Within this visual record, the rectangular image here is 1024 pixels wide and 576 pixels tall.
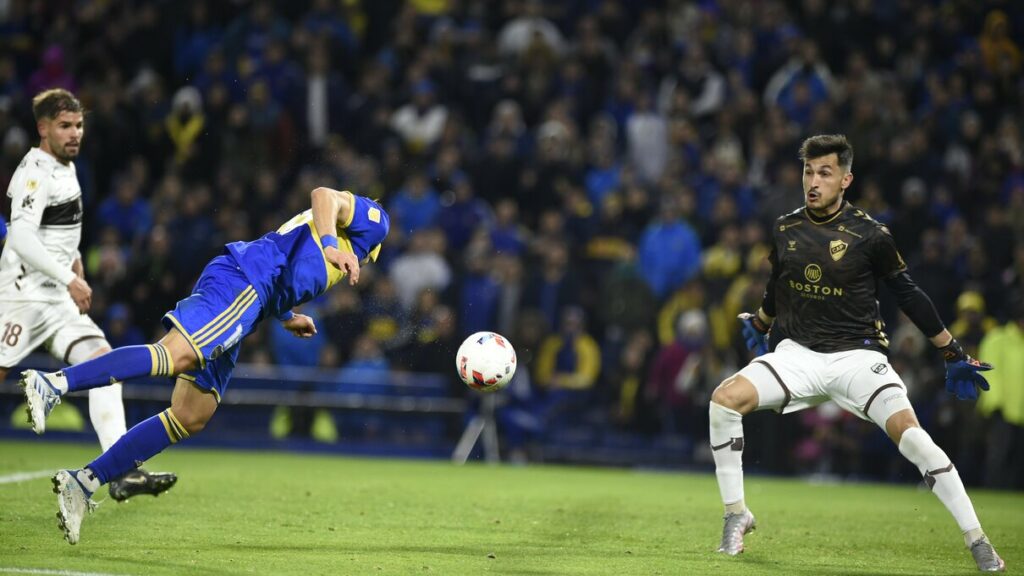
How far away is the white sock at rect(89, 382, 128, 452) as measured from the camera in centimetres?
924

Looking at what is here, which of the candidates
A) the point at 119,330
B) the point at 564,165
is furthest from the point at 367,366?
the point at 564,165

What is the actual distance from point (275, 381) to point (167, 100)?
5613 millimetres

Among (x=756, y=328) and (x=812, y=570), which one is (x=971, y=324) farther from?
(x=812, y=570)

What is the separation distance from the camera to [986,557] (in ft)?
25.1

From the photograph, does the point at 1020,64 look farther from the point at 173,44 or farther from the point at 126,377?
the point at 126,377

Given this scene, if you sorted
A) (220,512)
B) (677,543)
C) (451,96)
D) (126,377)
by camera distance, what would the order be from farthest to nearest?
(451,96) < (220,512) < (677,543) < (126,377)

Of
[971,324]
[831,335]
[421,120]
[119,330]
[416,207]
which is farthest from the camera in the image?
[421,120]

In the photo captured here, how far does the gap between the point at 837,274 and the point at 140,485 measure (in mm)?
4371

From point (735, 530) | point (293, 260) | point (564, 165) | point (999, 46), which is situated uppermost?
point (999, 46)

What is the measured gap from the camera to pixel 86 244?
62.8ft

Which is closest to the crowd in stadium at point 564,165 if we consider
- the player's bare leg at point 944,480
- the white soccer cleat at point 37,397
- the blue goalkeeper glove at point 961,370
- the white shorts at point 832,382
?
the blue goalkeeper glove at point 961,370

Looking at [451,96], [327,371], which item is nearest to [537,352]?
[327,371]

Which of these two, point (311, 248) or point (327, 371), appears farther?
point (327, 371)

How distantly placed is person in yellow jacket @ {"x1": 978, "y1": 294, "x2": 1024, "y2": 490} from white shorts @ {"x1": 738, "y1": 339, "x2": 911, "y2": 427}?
25.2 ft
